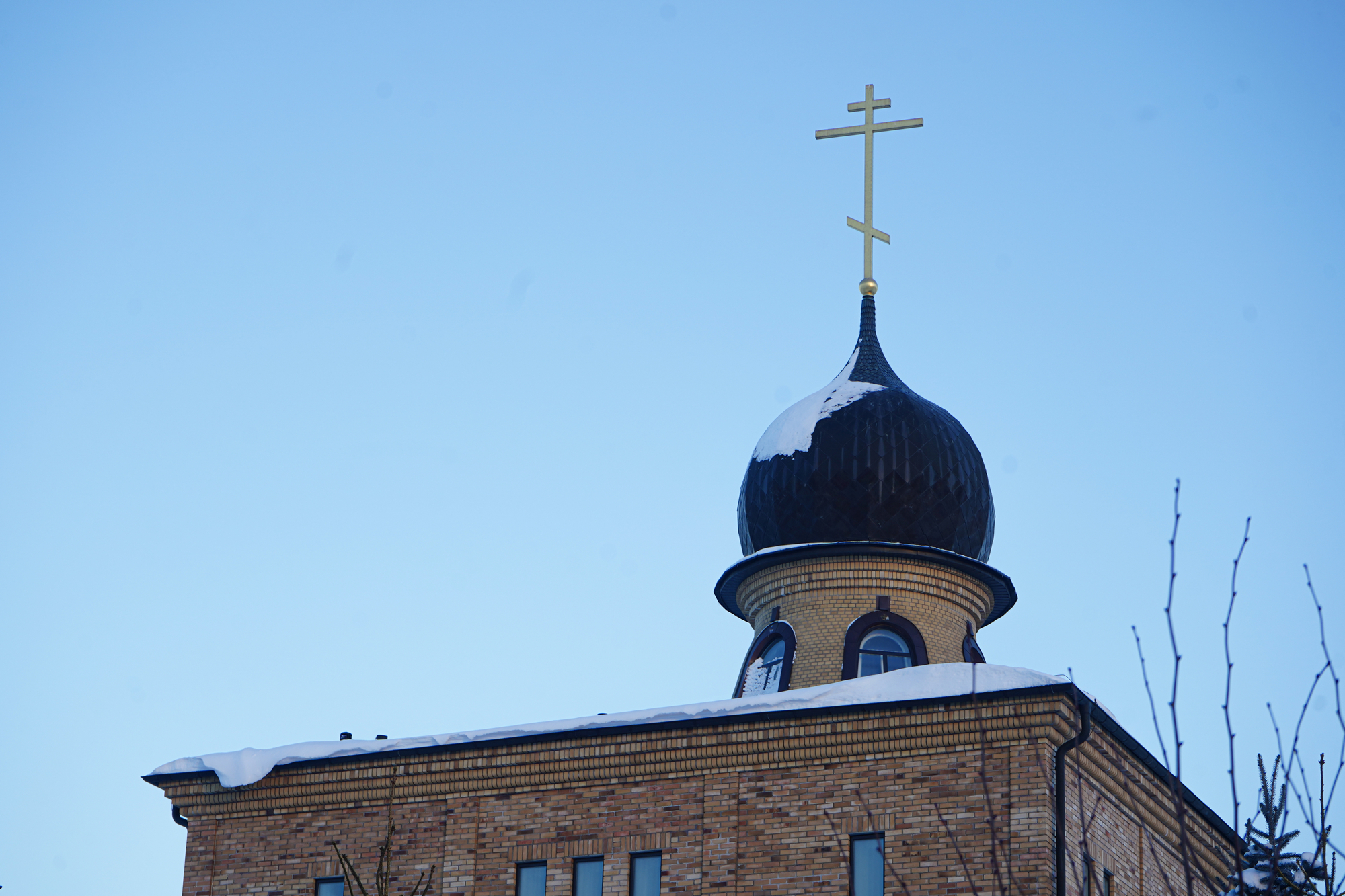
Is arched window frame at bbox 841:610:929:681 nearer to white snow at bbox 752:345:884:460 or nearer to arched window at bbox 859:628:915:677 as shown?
arched window at bbox 859:628:915:677

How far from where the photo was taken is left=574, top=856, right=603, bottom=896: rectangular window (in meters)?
15.5

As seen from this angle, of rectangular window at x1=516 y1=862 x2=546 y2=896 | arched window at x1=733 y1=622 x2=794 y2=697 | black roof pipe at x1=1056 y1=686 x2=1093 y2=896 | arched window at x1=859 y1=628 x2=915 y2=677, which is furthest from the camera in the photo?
arched window at x1=733 y1=622 x2=794 y2=697

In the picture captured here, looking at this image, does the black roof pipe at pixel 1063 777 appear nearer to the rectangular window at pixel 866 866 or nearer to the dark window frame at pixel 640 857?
the rectangular window at pixel 866 866

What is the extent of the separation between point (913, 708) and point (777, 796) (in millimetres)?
1451

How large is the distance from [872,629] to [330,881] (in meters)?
6.28

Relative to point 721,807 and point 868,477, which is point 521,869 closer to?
point 721,807

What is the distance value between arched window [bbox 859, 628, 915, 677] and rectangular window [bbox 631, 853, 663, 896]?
13.5 ft

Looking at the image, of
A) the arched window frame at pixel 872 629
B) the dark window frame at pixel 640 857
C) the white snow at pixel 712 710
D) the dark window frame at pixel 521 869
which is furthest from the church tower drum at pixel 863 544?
the dark window frame at pixel 521 869

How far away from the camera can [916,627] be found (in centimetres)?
1878

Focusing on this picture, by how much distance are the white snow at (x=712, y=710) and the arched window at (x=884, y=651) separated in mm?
2473

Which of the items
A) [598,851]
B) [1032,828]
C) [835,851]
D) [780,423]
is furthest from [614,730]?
[780,423]

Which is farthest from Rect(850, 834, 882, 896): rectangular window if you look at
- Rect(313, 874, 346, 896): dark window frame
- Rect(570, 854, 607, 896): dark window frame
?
Rect(313, 874, 346, 896): dark window frame

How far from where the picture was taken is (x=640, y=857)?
1548cm

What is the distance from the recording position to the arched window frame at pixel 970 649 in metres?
19.0
